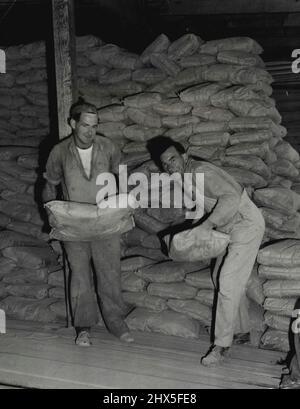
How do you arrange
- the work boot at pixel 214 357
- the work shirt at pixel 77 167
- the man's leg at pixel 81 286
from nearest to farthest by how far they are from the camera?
the work boot at pixel 214 357
the work shirt at pixel 77 167
the man's leg at pixel 81 286

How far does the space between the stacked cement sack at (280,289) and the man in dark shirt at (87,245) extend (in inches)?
44.2

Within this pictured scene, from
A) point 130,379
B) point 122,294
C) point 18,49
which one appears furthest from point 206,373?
point 18,49

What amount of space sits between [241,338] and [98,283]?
1228mm

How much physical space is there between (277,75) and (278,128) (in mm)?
1563

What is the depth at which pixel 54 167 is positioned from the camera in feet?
11.3

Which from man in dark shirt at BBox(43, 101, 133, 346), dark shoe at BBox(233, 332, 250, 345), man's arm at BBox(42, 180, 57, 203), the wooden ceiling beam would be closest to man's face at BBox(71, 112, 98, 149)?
man in dark shirt at BBox(43, 101, 133, 346)

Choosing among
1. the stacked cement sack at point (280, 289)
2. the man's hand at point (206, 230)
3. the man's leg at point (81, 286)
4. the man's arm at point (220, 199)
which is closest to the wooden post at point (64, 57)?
the man's leg at point (81, 286)

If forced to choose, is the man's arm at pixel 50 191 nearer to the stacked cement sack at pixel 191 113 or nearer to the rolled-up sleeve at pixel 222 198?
the stacked cement sack at pixel 191 113

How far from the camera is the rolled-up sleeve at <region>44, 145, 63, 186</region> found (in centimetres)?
343

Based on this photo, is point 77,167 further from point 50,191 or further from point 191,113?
point 191,113

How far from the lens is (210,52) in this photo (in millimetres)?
4438

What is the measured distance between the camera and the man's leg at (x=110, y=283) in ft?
11.6

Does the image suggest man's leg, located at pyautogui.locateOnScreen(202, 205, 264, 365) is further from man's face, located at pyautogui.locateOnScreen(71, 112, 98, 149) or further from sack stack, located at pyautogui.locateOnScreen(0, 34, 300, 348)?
man's face, located at pyautogui.locateOnScreen(71, 112, 98, 149)

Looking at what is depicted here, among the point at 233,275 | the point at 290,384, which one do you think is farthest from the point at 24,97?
the point at 290,384
